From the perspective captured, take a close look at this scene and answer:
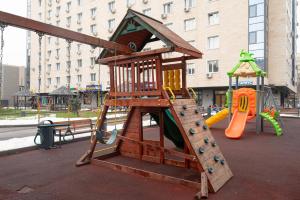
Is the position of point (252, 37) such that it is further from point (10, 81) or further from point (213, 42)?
point (10, 81)

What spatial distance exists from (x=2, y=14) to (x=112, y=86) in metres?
3.34

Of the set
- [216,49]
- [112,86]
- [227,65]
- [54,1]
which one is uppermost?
[54,1]

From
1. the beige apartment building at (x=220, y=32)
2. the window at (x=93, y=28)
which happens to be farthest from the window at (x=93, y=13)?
the window at (x=93, y=28)

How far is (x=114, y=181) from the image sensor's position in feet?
18.4

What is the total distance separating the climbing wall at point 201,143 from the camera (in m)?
5.20

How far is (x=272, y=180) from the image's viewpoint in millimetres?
5645

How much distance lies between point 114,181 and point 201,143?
2.12m

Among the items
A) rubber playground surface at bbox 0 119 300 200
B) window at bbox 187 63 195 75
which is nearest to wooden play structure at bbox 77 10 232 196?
rubber playground surface at bbox 0 119 300 200

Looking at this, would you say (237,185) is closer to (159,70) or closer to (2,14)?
(159,70)

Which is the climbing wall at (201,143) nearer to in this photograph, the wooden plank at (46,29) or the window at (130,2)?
the wooden plank at (46,29)

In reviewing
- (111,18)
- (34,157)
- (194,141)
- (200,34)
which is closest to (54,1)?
(111,18)

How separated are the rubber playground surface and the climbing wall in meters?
0.24

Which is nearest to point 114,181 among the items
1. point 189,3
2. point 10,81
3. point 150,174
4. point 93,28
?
point 150,174

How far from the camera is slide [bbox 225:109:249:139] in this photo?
1152cm
